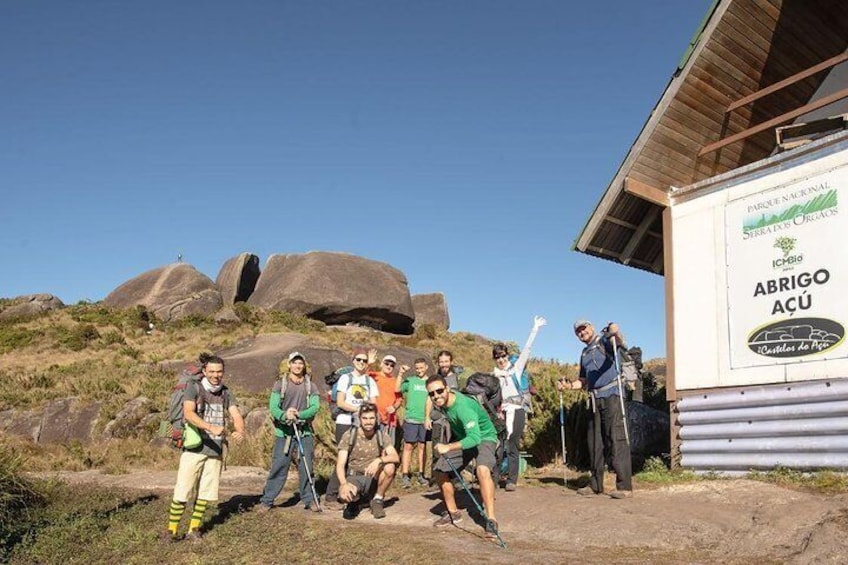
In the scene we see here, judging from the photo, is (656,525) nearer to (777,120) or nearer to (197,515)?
(197,515)

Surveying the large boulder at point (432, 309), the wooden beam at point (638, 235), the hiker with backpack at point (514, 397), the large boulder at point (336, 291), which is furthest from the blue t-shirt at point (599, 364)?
the large boulder at point (432, 309)

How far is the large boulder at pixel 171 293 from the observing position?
3412 cm

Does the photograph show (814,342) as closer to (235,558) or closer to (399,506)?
(399,506)

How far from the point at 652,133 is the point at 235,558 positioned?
7.95 metres

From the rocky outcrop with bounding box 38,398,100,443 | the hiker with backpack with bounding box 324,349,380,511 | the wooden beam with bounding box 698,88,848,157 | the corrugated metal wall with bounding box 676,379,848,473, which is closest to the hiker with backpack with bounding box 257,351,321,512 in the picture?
the hiker with backpack with bounding box 324,349,380,511

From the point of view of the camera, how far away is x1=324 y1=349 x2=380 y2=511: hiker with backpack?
863 cm

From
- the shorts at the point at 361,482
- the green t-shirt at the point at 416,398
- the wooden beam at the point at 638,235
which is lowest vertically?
the shorts at the point at 361,482

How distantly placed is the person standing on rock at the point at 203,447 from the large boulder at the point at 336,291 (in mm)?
24625

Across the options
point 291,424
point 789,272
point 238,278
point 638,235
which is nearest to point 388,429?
point 291,424

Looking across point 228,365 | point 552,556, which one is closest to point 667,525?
point 552,556

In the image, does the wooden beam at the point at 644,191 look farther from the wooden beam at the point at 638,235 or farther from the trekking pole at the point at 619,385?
the trekking pole at the point at 619,385

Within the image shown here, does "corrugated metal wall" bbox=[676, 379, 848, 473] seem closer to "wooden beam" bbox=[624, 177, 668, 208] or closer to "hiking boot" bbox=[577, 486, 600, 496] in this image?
"hiking boot" bbox=[577, 486, 600, 496]

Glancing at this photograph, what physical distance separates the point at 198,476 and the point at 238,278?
30029 mm

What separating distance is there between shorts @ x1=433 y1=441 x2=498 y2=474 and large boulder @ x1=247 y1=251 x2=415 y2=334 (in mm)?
25035
